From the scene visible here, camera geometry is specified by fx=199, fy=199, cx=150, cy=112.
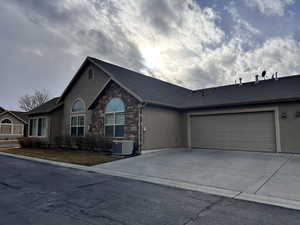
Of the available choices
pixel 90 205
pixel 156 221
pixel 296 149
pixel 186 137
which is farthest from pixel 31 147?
pixel 296 149

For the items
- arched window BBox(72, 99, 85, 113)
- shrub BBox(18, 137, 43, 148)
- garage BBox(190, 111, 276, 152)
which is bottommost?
shrub BBox(18, 137, 43, 148)

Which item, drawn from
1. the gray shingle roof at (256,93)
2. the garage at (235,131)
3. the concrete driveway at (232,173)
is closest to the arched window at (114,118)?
the concrete driveway at (232,173)

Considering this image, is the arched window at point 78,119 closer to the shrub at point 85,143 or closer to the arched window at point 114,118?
the shrub at point 85,143

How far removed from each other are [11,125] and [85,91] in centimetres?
1830

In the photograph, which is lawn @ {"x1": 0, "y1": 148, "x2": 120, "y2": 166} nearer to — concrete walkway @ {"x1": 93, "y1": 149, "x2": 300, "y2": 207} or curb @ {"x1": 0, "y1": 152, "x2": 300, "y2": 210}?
concrete walkway @ {"x1": 93, "y1": 149, "x2": 300, "y2": 207}

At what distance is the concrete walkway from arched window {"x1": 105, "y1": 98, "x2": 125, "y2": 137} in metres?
Answer: 3.39

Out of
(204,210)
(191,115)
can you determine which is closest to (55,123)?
(191,115)

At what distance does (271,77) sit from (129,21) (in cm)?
1191

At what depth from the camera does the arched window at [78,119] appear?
1630cm

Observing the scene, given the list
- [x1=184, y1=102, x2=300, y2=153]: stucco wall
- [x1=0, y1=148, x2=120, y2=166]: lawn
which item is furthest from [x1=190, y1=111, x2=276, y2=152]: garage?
[x1=0, y1=148, x2=120, y2=166]: lawn

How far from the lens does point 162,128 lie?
43.6ft

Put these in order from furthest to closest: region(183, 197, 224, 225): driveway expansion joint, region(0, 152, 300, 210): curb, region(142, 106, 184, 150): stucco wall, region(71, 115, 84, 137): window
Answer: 1. region(71, 115, 84, 137): window
2. region(142, 106, 184, 150): stucco wall
3. region(0, 152, 300, 210): curb
4. region(183, 197, 224, 225): driveway expansion joint

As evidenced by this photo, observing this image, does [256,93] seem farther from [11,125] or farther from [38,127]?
[11,125]

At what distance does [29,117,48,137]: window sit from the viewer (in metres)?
18.1
